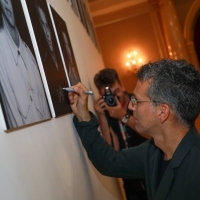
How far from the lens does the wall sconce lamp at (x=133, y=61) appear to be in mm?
8023

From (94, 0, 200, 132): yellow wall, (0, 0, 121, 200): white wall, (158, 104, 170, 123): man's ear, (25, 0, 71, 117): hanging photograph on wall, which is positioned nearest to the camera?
(0, 0, 121, 200): white wall

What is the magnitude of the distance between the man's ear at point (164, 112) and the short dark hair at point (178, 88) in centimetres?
2

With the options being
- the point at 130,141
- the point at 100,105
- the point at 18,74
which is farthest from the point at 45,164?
the point at 130,141

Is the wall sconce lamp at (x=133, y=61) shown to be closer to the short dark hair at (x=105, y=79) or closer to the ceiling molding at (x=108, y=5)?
the ceiling molding at (x=108, y=5)

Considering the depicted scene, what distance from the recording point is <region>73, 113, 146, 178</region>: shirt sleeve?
1724mm

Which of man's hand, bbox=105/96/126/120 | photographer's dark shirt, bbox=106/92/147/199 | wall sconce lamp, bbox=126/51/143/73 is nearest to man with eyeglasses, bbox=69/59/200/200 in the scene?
man's hand, bbox=105/96/126/120

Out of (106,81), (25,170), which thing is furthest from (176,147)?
(106,81)

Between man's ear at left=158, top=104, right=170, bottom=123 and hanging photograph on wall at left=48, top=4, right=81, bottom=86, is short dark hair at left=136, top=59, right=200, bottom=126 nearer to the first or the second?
man's ear at left=158, top=104, right=170, bottom=123

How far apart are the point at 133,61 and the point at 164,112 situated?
670cm

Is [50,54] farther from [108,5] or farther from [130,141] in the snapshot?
[108,5]

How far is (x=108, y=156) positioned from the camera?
5.89 ft

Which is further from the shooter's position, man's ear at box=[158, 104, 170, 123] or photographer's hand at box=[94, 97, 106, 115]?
photographer's hand at box=[94, 97, 106, 115]

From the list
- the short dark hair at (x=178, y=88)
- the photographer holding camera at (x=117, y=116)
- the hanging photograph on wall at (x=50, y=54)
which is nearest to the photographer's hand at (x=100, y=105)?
the photographer holding camera at (x=117, y=116)

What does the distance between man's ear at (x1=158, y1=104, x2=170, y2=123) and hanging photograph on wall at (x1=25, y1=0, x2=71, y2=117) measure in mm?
397
